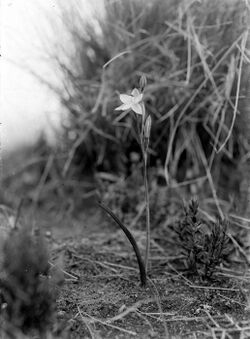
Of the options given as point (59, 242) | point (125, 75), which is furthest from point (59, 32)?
point (59, 242)

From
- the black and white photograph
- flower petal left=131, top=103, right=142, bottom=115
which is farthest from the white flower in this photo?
the black and white photograph

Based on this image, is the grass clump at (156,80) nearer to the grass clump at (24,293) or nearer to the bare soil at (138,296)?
the bare soil at (138,296)

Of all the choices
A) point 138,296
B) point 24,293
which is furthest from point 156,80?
point 24,293

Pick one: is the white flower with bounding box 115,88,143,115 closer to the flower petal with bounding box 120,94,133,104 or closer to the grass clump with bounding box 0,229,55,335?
the flower petal with bounding box 120,94,133,104

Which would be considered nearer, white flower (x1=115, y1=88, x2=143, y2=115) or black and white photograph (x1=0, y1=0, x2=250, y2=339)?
white flower (x1=115, y1=88, x2=143, y2=115)

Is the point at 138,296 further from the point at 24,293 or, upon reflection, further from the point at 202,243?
the point at 24,293

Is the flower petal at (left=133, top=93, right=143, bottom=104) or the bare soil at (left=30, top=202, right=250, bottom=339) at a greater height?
the flower petal at (left=133, top=93, right=143, bottom=104)
